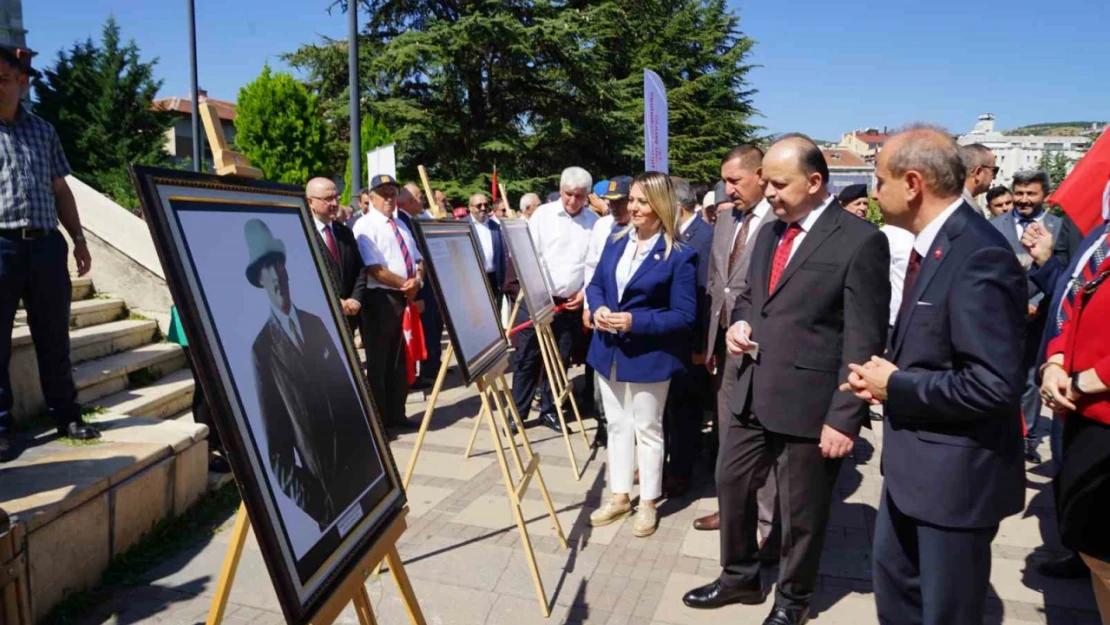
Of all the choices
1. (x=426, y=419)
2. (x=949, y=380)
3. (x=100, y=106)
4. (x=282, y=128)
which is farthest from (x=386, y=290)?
(x=100, y=106)

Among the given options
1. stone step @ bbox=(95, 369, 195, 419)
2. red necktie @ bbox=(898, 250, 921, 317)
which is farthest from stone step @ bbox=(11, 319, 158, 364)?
red necktie @ bbox=(898, 250, 921, 317)

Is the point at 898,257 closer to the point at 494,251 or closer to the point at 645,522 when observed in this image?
the point at 645,522

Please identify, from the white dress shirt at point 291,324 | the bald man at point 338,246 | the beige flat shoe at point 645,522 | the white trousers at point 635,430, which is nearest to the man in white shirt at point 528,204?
the bald man at point 338,246

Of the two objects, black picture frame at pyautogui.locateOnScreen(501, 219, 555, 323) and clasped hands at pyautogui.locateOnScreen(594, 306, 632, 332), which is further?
black picture frame at pyautogui.locateOnScreen(501, 219, 555, 323)

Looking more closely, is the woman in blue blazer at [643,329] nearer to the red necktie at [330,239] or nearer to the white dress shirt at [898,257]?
the white dress shirt at [898,257]

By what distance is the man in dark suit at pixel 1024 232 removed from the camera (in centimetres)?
526

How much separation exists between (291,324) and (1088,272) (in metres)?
2.98

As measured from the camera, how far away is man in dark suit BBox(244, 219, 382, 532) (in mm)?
1592

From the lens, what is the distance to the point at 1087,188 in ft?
13.6

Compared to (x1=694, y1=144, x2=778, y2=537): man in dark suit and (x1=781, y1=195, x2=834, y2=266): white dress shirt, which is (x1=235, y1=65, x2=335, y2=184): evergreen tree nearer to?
(x1=694, y1=144, x2=778, y2=537): man in dark suit

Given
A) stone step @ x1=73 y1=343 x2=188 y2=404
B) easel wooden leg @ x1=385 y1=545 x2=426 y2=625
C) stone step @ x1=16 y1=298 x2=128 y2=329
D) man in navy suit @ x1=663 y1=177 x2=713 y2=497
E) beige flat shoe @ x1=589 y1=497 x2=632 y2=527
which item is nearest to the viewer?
easel wooden leg @ x1=385 y1=545 x2=426 y2=625

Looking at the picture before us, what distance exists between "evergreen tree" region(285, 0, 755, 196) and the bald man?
18299 mm

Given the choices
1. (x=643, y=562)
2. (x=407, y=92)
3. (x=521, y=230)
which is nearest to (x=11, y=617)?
(x=643, y=562)

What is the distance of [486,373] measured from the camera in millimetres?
3672
